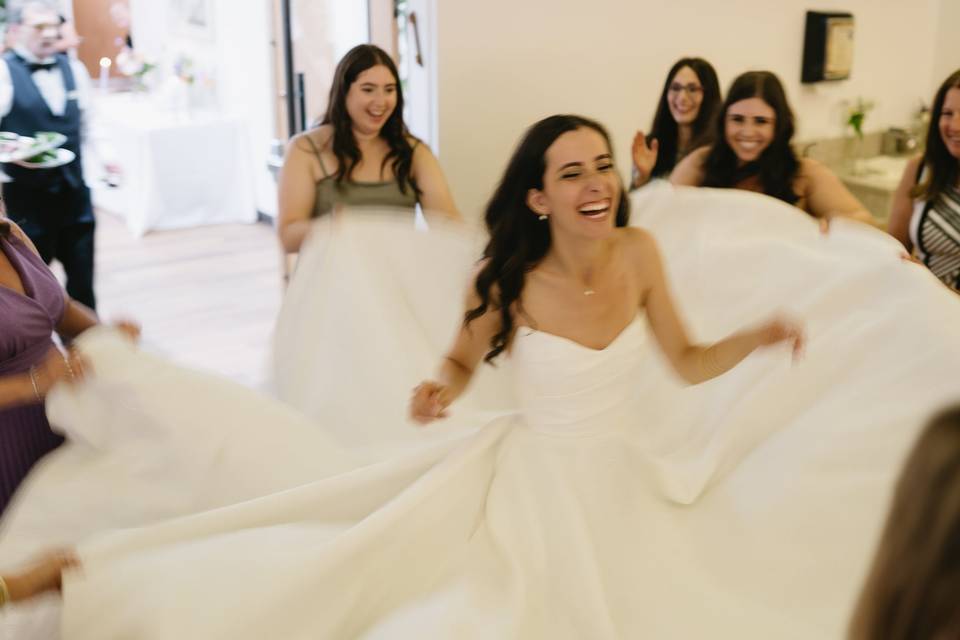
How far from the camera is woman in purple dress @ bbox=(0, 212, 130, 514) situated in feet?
6.65

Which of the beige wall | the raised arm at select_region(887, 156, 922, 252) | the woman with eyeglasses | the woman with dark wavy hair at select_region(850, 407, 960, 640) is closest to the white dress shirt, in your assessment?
the woman with eyeglasses

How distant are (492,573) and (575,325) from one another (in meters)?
0.56

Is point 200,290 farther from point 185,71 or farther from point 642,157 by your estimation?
point 642,157

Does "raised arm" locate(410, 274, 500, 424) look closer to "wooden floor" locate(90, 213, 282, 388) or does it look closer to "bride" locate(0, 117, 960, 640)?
"bride" locate(0, 117, 960, 640)

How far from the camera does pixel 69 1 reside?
1133cm

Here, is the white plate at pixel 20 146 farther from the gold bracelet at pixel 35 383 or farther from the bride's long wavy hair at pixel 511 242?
the bride's long wavy hair at pixel 511 242

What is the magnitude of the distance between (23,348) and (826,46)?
4637mm

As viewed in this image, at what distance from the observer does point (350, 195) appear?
11.3 feet

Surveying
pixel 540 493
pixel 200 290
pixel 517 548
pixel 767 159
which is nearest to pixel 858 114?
pixel 767 159

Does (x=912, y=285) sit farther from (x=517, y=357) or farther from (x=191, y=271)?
(x=191, y=271)

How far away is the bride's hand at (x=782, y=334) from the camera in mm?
2074

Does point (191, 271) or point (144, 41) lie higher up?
point (144, 41)

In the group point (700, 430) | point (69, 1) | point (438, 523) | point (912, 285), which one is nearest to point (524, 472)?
point (438, 523)

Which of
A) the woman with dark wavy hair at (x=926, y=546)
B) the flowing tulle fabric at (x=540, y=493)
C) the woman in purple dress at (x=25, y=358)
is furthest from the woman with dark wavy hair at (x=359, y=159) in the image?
the woman with dark wavy hair at (x=926, y=546)
